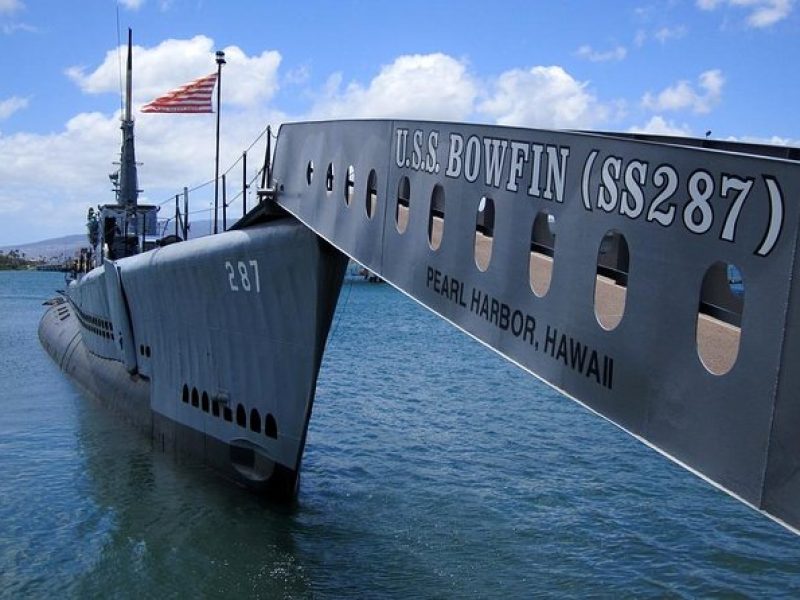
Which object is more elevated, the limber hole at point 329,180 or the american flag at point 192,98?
the american flag at point 192,98

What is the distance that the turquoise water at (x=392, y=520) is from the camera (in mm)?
11430

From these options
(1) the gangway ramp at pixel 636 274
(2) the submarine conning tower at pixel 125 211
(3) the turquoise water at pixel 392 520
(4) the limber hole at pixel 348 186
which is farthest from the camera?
(2) the submarine conning tower at pixel 125 211

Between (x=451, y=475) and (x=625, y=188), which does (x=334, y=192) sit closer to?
(x=625, y=188)

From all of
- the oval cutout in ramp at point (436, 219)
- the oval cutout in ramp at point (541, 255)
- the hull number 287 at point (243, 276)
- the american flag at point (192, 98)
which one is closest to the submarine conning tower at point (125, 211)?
the american flag at point (192, 98)

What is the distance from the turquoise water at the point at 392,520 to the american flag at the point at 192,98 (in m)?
8.00

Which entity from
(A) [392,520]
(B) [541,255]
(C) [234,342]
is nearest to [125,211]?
(C) [234,342]

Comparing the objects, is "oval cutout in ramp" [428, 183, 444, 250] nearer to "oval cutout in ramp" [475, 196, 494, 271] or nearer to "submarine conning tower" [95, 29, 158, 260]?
"oval cutout in ramp" [475, 196, 494, 271]

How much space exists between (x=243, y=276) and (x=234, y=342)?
48.8 inches

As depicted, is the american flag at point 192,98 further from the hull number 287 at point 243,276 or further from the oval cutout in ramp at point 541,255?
the oval cutout in ramp at point 541,255

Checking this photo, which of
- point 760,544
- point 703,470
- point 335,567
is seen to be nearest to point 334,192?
point 335,567

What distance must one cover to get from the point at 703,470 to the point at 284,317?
9.48 meters

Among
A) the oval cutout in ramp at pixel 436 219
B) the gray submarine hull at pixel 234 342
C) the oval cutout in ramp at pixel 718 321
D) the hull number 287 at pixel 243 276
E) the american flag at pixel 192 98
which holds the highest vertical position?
the american flag at pixel 192 98

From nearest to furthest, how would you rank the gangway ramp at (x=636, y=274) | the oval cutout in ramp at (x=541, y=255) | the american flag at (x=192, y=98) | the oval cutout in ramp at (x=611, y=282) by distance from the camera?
the gangway ramp at (x=636, y=274) < the oval cutout in ramp at (x=611, y=282) < the oval cutout in ramp at (x=541, y=255) < the american flag at (x=192, y=98)

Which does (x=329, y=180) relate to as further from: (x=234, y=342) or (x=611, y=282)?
(x=611, y=282)
